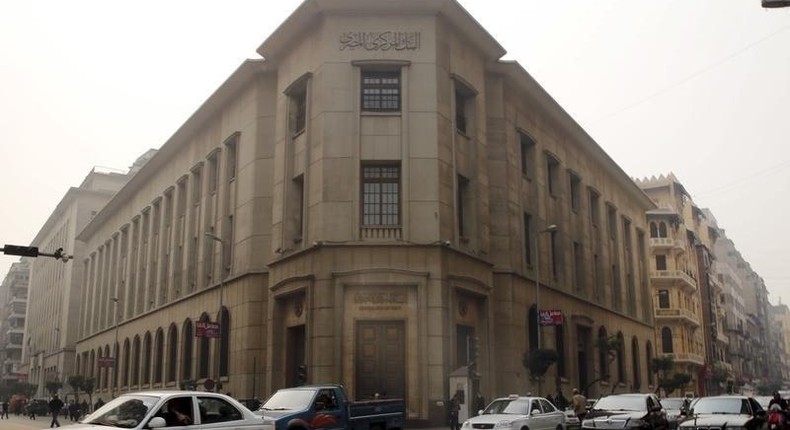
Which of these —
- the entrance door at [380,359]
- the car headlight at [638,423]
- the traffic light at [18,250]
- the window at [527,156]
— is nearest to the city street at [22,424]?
the traffic light at [18,250]

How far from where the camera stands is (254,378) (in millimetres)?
36219

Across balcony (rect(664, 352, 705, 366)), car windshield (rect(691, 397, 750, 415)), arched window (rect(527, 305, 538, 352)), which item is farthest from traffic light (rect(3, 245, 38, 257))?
balcony (rect(664, 352, 705, 366))

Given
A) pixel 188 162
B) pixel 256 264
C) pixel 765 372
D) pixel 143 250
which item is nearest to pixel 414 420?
pixel 256 264

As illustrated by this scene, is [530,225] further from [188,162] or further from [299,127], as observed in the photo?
[188,162]

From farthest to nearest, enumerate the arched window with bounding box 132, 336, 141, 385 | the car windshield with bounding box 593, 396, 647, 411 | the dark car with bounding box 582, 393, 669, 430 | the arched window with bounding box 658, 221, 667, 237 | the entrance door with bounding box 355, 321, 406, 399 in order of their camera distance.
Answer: the arched window with bounding box 658, 221, 667, 237 → the arched window with bounding box 132, 336, 141, 385 → the entrance door with bounding box 355, 321, 406, 399 → the car windshield with bounding box 593, 396, 647, 411 → the dark car with bounding box 582, 393, 669, 430

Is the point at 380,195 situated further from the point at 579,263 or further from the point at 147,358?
the point at 147,358

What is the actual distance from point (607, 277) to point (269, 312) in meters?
30.4

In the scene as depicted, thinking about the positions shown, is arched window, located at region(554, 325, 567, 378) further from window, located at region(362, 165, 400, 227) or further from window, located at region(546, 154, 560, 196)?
window, located at region(362, 165, 400, 227)

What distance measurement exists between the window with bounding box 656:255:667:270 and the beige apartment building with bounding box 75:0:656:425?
29.6 meters

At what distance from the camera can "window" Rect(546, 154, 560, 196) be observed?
48.5 meters

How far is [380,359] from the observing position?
30.9 metres

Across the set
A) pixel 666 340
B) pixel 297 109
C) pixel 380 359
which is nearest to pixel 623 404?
pixel 380 359

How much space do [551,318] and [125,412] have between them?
24775mm

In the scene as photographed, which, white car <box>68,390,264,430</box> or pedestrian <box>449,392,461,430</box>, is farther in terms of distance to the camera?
pedestrian <box>449,392,461,430</box>
